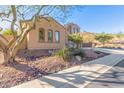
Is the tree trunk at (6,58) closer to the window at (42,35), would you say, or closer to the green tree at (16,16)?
the green tree at (16,16)

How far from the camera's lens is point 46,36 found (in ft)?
64.9

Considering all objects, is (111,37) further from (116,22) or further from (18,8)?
(18,8)

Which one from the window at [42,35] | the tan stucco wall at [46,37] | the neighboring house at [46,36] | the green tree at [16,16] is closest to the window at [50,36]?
the neighboring house at [46,36]

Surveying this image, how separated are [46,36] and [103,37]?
21.2 meters

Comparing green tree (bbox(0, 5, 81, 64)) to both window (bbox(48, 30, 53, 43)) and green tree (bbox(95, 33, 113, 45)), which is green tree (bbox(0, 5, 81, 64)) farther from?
green tree (bbox(95, 33, 113, 45))

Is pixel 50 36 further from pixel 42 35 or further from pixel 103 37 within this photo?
pixel 103 37

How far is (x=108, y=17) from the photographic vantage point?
1641cm

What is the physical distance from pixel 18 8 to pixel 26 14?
4.23 feet

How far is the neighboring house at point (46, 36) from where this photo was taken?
18.5 metres

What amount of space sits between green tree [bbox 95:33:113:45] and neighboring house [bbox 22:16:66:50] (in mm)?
17082

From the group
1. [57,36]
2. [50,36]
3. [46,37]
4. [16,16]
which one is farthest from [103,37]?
[16,16]

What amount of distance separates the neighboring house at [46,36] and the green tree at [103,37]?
56.0 ft

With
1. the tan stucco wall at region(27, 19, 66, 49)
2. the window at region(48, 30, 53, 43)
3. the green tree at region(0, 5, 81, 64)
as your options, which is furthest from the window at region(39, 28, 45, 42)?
the green tree at region(0, 5, 81, 64)
